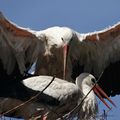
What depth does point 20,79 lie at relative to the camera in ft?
46.8

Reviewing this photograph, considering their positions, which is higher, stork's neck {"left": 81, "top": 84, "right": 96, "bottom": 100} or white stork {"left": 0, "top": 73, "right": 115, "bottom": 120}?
white stork {"left": 0, "top": 73, "right": 115, "bottom": 120}

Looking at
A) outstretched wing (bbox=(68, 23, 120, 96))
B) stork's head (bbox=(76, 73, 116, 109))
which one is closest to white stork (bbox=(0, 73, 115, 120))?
stork's head (bbox=(76, 73, 116, 109))

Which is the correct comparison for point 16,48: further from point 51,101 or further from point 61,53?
point 51,101

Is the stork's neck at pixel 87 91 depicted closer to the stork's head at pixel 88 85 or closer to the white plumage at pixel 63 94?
the stork's head at pixel 88 85

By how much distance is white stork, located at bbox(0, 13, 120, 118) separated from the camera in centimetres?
1488

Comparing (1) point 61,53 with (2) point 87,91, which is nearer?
(2) point 87,91

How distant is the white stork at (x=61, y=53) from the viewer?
586 inches

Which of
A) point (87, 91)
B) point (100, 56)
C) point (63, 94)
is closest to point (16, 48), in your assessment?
point (87, 91)

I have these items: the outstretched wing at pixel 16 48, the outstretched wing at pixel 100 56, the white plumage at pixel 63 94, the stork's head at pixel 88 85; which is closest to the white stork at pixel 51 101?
the white plumage at pixel 63 94

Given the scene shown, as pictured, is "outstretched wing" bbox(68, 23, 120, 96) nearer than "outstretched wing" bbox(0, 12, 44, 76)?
No

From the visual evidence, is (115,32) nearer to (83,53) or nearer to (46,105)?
(83,53)

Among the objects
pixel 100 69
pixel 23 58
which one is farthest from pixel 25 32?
pixel 100 69

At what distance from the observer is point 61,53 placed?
15.2 meters

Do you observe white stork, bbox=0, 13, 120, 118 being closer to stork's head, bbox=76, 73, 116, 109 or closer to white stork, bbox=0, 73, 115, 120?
stork's head, bbox=76, 73, 116, 109
